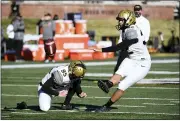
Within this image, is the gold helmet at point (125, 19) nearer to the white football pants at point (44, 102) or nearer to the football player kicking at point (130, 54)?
the football player kicking at point (130, 54)

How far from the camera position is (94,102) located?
14516 mm

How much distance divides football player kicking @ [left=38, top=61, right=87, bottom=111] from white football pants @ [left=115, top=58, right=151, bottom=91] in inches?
25.6

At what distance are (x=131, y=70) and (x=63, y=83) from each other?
3.74 feet

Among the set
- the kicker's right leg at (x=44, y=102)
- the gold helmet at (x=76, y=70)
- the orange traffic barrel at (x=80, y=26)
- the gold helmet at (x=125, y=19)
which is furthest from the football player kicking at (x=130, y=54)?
the orange traffic barrel at (x=80, y=26)

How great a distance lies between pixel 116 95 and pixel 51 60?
529 inches

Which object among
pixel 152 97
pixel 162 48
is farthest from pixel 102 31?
pixel 152 97

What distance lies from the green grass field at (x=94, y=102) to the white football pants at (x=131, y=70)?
507 mm

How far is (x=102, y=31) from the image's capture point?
5003cm

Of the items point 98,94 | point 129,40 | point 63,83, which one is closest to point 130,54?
point 129,40

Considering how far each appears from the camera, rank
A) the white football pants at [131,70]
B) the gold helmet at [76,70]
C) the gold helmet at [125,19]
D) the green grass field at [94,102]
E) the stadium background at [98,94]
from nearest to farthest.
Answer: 1. the green grass field at [94,102]
2. the stadium background at [98,94]
3. the gold helmet at [76,70]
4. the white football pants at [131,70]
5. the gold helmet at [125,19]

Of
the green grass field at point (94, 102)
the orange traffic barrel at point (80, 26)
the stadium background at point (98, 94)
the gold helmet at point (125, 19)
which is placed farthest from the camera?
Result: the orange traffic barrel at point (80, 26)

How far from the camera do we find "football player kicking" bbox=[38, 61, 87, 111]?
12844mm

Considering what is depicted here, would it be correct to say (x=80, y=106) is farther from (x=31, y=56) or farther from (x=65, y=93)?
(x=31, y=56)

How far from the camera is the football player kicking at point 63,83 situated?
1284 centimetres
